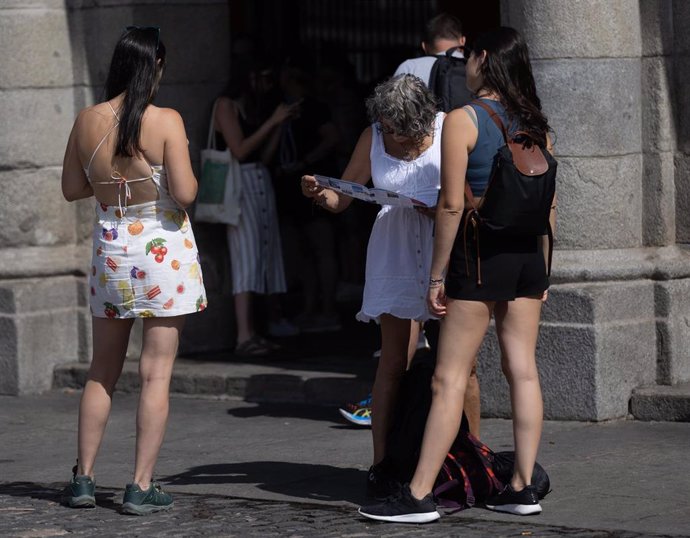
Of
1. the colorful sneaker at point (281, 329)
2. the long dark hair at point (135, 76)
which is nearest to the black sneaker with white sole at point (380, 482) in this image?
the long dark hair at point (135, 76)

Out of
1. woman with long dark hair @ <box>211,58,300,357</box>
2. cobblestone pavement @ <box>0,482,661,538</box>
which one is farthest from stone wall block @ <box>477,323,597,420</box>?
woman with long dark hair @ <box>211,58,300,357</box>

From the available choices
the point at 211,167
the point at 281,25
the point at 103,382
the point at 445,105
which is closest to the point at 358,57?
the point at 281,25

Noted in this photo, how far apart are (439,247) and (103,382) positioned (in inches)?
61.4

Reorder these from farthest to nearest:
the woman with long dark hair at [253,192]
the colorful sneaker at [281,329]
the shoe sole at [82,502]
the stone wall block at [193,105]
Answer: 1. the colorful sneaker at [281,329]
2. the stone wall block at [193,105]
3. the woman with long dark hair at [253,192]
4. the shoe sole at [82,502]

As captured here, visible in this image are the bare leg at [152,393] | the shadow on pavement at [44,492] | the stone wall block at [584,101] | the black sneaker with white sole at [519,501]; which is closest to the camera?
the black sneaker with white sole at [519,501]

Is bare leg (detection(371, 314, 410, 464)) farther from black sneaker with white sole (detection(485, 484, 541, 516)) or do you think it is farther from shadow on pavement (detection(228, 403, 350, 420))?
shadow on pavement (detection(228, 403, 350, 420))

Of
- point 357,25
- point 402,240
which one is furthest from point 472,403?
point 357,25

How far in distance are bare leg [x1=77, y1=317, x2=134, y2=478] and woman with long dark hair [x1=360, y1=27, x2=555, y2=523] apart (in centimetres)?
119

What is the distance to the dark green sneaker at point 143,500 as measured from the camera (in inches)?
241

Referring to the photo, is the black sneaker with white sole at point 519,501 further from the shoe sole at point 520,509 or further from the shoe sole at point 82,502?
the shoe sole at point 82,502

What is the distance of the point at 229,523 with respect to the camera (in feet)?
19.6

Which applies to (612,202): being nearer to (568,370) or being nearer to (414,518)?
(568,370)

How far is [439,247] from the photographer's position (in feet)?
18.7

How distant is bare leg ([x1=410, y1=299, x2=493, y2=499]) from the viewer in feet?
19.0
